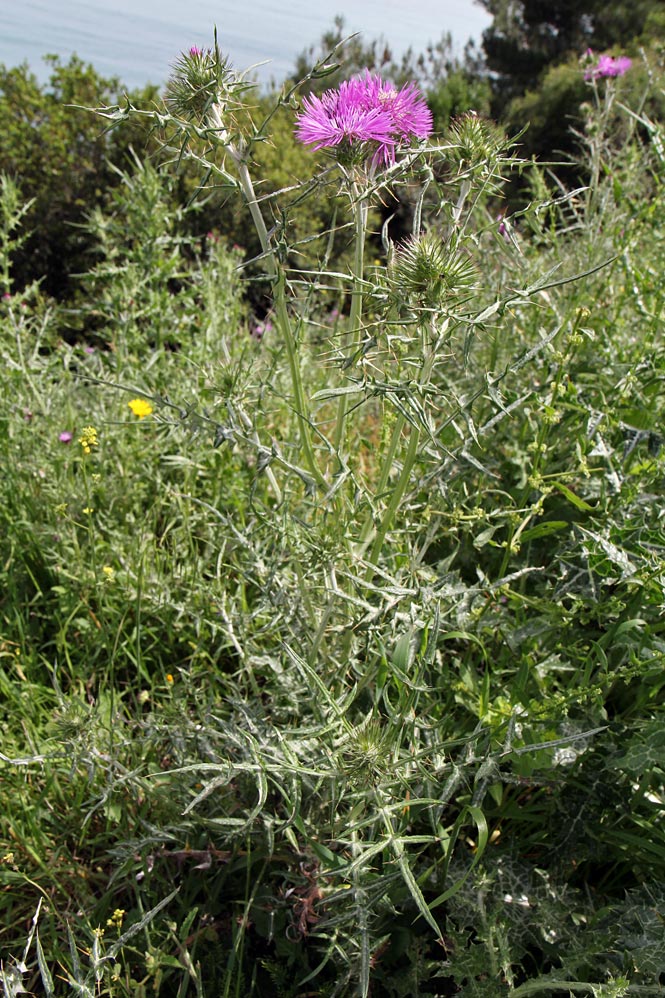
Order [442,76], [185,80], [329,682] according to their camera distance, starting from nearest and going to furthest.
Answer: [185,80], [329,682], [442,76]

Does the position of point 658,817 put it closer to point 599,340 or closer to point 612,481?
point 612,481

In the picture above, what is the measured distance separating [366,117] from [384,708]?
1.23 m

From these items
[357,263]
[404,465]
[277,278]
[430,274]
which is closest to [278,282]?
[277,278]

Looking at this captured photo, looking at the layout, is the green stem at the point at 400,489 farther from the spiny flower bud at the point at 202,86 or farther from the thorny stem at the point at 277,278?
the spiny flower bud at the point at 202,86

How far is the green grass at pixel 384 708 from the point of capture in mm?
1379

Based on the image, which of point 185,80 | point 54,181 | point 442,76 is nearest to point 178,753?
point 185,80

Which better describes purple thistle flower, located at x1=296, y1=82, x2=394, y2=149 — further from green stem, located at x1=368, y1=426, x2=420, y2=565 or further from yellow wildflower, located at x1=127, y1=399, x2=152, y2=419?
yellow wildflower, located at x1=127, y1=399, x2=152, y2=419

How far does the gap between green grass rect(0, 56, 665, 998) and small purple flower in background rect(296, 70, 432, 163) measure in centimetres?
12

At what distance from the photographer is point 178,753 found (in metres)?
1.64

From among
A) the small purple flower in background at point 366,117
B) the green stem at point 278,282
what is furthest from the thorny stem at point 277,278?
the small purple flower in background at point 366,117

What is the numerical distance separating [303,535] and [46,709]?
1010 mm

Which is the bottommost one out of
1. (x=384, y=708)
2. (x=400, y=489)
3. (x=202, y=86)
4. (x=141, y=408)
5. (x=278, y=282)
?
(x=384, y=708)

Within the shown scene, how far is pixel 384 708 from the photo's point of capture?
1.78 meters

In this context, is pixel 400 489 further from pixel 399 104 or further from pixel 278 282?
pixel 399 104
